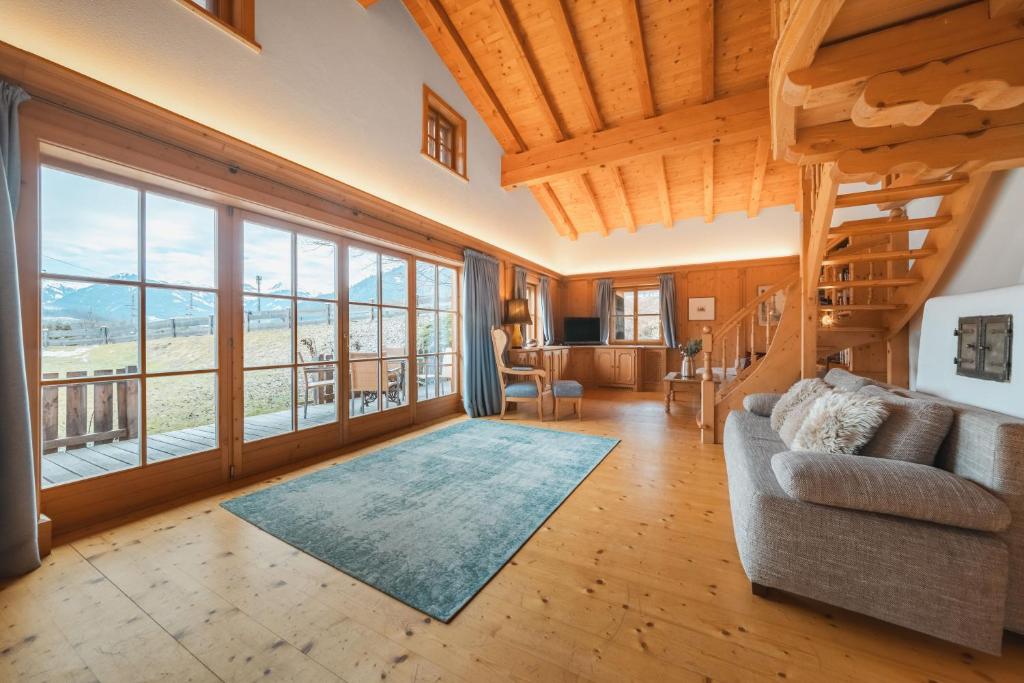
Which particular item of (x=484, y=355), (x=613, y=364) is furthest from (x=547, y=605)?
(x=613, y=364)

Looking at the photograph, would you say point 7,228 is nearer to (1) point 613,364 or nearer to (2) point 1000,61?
(2) point 1000,61

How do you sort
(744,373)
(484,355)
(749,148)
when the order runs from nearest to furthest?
(744,373), (484,355), (749,148)

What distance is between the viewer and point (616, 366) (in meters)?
6.62

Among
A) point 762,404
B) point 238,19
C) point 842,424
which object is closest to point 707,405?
point 762,404

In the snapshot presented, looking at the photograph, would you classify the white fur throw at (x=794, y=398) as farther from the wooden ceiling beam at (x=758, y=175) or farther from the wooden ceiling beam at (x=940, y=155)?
the wooden ceiling beam at (x=758, y=175)

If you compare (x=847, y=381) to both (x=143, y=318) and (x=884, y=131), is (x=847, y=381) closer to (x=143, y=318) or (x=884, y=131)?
(x=884, y=131)

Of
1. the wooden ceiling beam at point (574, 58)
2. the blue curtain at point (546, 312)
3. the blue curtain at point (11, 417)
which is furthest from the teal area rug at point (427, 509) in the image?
the wooden ceiling beam at point (574, 58)

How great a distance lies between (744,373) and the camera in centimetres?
400

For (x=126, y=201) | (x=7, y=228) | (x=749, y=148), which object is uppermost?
(x=749, y=148)

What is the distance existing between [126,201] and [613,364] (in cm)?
621

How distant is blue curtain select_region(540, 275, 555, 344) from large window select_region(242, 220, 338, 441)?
13.2 feet

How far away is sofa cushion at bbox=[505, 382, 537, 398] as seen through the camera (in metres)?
4.28

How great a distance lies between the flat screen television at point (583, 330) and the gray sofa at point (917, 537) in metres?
5.51

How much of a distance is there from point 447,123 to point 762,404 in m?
4.48
